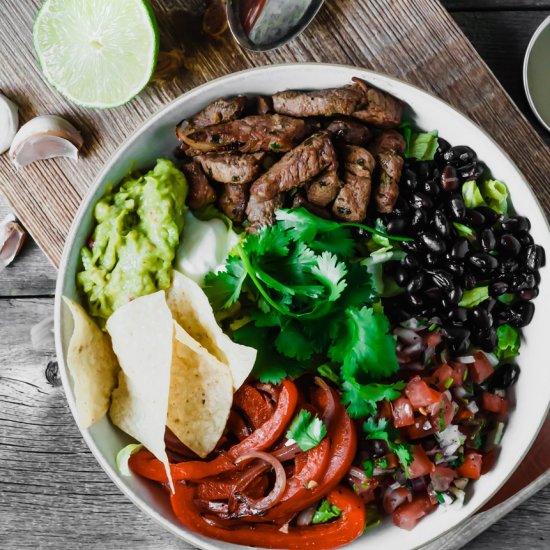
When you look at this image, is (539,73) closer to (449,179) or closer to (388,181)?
(449,179)

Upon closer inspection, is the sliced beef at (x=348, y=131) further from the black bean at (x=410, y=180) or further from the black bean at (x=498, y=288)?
the black bean at (x=498, y=288)

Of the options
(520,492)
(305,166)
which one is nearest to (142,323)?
(305,166)

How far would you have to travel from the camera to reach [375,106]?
218 centimetres

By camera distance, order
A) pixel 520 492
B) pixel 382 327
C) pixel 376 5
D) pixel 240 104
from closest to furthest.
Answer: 1. pixel 382 327
2. pixel 240 104
3. pixel 376 5
4. pixel 520 492

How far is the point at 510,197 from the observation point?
2281 millimetres

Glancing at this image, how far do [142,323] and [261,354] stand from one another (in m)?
0.40

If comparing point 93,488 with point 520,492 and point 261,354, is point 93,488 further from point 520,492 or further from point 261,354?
point 520,492

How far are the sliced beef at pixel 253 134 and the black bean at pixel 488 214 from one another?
2.21ft

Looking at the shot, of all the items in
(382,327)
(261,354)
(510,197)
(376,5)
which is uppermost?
→ (376,5)

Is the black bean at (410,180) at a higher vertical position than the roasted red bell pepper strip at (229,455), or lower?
higher

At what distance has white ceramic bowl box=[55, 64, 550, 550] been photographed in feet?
6.98

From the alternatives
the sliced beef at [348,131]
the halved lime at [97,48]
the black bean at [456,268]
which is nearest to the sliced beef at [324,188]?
the sliced beef at [348,131]

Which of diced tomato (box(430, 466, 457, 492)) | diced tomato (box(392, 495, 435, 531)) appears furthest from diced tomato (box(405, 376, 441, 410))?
diced tomato (box(392, 495, 435, 531))

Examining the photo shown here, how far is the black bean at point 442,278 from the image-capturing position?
7.13 feet
